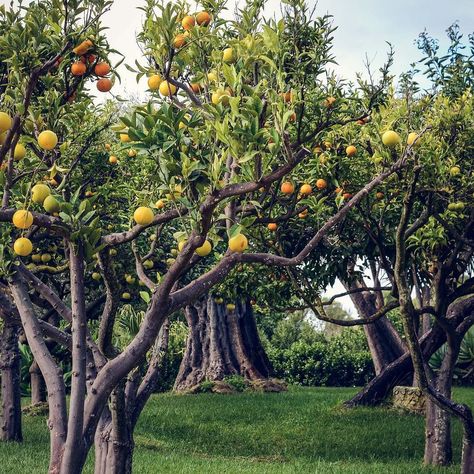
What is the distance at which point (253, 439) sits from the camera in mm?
12852

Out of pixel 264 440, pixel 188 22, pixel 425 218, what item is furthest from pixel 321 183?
pixel 264 440

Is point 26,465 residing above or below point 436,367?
below

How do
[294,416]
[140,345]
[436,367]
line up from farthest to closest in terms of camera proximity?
1. [436,367]
2. [294,416]
3. [140,345]

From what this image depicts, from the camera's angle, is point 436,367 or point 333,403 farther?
point 436,367

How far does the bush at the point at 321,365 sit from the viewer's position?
2370 centimetres

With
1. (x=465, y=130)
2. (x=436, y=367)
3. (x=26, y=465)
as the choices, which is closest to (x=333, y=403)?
(x=436, y=367)

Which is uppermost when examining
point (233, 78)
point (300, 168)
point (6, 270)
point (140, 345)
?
point (300, 168)

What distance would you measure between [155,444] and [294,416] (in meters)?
3.34

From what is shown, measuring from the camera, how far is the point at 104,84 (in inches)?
201

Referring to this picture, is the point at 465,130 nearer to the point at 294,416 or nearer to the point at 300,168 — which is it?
the point at 300,168

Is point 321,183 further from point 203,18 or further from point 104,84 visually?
point 104,84

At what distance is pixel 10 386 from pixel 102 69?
27.9 ft

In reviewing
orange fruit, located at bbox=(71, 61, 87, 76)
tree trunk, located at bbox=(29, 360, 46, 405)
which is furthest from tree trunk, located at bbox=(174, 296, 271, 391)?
orange fruit, located at bbox=(71, 61, 87, 76)

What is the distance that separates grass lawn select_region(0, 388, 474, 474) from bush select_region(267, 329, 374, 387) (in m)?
6.89
